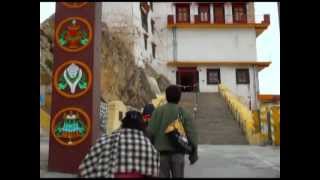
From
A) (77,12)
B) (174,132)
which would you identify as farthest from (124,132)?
(77,12)

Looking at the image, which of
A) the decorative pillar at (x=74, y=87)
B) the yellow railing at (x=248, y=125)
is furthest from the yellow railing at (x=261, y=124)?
the decorative pillar at (x=74, y=87)

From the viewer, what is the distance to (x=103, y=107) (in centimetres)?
1734

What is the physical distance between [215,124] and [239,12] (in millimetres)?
19963

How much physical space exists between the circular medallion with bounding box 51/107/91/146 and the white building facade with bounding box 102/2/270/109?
82.7 feet

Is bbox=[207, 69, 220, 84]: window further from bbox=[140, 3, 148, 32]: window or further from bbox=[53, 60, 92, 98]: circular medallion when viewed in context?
bbox=[53, 60, 92, 98]: circular medallion

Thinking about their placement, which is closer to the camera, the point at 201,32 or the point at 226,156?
the point at 226,156

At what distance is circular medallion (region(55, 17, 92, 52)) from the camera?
7543 mm

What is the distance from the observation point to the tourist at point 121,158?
153 inches

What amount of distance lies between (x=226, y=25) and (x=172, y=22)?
4.37 meters

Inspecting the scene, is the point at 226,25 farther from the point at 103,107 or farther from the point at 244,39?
the point at 103,107

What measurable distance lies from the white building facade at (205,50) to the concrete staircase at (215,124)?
8.42 m

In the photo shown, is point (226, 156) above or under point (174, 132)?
under

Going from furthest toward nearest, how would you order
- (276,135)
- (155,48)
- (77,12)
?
(155,48)
(276,135)
(77,12)

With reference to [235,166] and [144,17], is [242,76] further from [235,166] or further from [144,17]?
[235,166]
